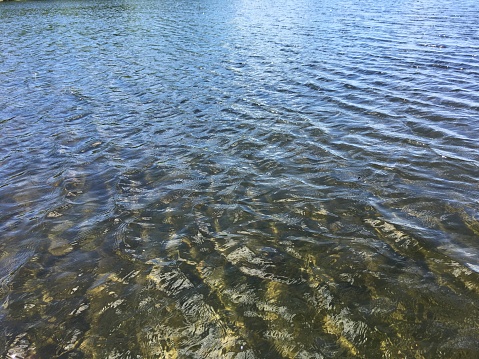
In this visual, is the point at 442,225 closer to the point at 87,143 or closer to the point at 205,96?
the point at 87,143

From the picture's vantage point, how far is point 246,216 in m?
7.96

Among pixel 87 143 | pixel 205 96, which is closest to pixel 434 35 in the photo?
pixel 205 96

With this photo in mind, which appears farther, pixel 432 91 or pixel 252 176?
pixel 432 91

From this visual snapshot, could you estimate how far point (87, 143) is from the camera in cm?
1252

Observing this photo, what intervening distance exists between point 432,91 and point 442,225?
34.4 ft

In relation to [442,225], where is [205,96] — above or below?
below

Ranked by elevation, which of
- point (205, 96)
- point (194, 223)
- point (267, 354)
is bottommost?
point (205, 96)

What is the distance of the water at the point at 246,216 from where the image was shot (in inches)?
207

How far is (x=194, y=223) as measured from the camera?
7816 mm

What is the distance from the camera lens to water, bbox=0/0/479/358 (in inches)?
207

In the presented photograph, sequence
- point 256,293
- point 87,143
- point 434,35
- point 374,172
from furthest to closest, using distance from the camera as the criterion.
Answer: point 434,35, point 87,143, point 374,172, point 256,293

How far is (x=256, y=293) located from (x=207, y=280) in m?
0.96

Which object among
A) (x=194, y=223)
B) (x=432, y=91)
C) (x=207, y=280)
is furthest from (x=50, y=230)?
(x=432, y=91)

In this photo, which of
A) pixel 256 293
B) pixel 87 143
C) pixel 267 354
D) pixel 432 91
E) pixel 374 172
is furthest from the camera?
pixel 432 91
